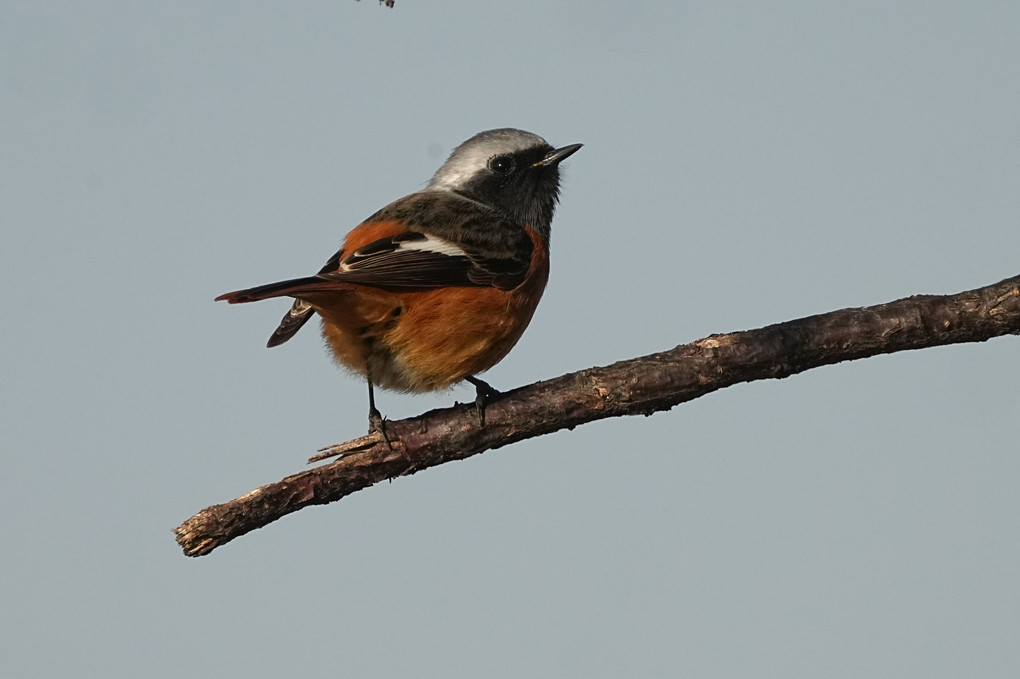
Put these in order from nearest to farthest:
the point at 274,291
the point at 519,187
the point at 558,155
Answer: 1. the point at 274,291
2. the point at 519,187
3. the point at 558,155

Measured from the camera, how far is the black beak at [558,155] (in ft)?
23.1

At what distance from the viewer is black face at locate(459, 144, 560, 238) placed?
6883mm

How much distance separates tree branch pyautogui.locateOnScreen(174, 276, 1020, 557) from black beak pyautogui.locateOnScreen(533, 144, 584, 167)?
2.31 meters

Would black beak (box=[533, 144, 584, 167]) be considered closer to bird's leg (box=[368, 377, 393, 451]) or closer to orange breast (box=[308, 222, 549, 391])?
orange breast (box=[308, 222, 549, 391])

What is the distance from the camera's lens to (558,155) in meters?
7.06

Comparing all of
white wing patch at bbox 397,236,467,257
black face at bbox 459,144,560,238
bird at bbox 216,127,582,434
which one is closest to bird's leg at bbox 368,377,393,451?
bird at bbox 216,127,582,434

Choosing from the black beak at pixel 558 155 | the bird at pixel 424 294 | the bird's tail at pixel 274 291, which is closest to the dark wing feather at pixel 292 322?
the bird at pixel 424 294

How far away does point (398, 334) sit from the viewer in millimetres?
5500

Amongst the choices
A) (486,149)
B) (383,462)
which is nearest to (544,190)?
(486,149)

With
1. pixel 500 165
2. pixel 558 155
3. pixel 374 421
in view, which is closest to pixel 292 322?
pixel 374 421

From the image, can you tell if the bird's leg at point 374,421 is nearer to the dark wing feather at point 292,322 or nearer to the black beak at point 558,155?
the dark wing feather at point 292,322

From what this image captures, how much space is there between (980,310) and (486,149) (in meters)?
3.55

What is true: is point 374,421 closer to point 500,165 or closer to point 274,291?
point 274,291

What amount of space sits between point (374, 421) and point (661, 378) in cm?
167
